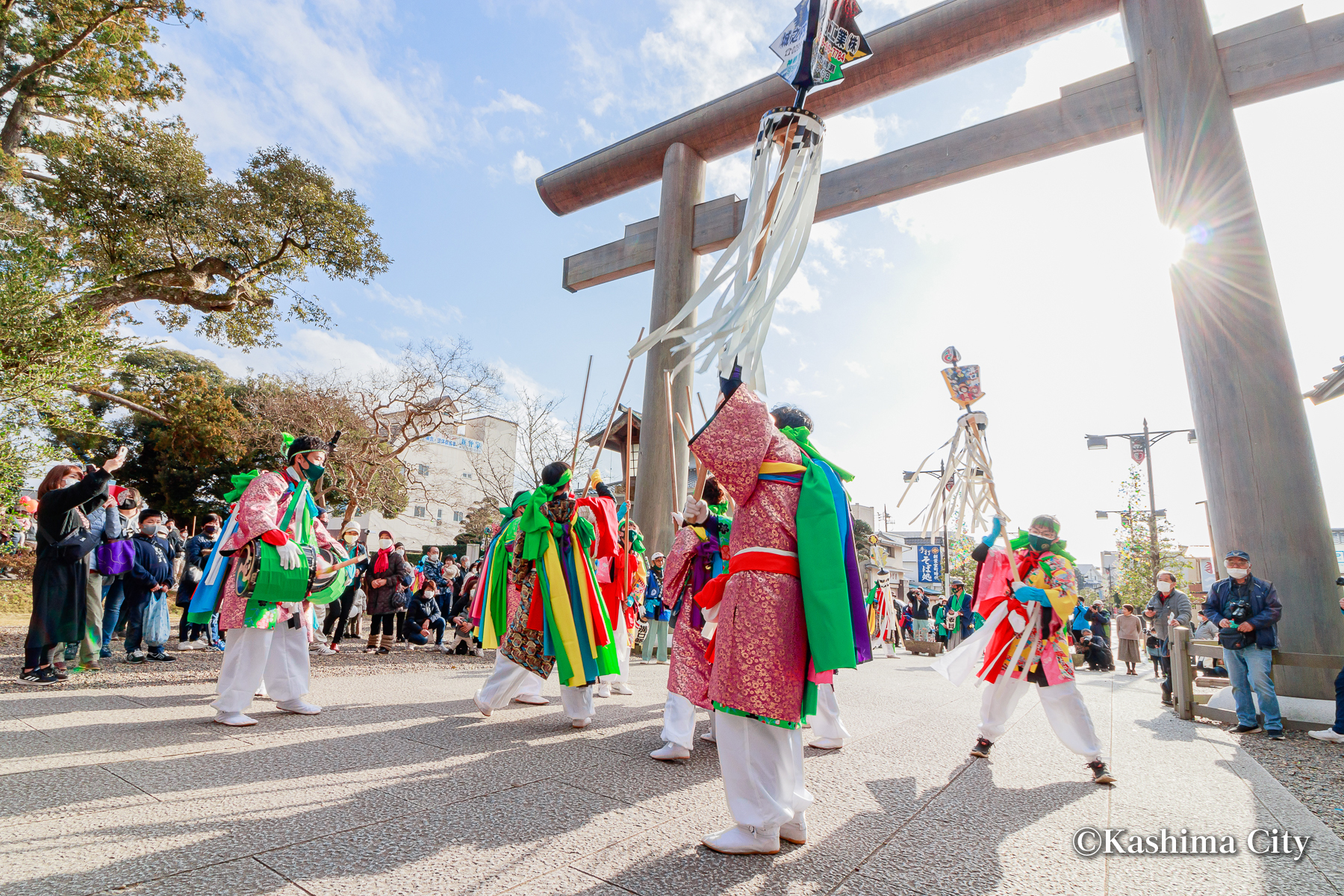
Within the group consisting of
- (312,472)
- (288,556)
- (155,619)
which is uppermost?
(312,472)

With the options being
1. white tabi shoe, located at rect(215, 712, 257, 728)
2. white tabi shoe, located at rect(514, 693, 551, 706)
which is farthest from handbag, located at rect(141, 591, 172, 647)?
white tabi shoe, located at rect(514, 693, 551, 706)

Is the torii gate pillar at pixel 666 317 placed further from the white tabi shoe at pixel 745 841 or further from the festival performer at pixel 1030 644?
the white tabi shoe at pixel 745 841

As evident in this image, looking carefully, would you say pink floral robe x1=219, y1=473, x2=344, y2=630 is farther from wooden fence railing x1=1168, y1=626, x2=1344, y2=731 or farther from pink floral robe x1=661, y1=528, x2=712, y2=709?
wooden fence railing x1=1168, y1=626, x2=1344, y2=731

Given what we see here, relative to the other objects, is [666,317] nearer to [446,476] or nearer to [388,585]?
[388,585]

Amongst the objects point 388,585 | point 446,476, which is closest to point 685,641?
point 388,585

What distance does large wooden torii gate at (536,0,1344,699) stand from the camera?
248 inches

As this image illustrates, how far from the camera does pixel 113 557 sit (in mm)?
6355

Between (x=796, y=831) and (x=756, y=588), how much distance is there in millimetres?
955

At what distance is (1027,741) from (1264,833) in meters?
1.99

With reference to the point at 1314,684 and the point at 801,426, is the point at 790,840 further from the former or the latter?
the point at 1314,684

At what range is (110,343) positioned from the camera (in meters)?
9.61

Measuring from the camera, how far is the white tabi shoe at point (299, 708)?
4.44 meters

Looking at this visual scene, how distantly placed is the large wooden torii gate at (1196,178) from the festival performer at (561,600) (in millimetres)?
2853

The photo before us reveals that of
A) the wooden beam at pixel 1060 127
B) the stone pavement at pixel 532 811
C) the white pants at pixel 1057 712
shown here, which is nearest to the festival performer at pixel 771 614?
the stone pavement at pixel 532 811
